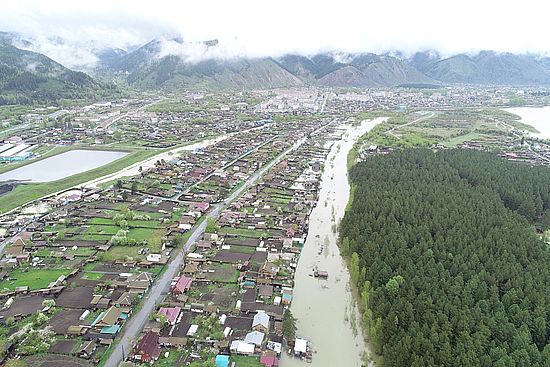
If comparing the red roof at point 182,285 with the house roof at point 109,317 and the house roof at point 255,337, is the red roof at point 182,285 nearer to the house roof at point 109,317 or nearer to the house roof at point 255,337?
the house roof at point 109,317

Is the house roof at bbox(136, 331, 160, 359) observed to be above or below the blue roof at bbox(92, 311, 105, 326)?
below

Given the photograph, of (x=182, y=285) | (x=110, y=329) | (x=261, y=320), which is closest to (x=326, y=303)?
(x=261, y=320)

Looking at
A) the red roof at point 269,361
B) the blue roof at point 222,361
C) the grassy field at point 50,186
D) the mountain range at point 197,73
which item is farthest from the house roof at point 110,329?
the mountain range at point 197,73

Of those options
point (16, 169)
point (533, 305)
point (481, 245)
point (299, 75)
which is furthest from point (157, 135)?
point (299, 75)

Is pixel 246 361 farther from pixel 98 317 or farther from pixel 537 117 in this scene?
pixel 537 117

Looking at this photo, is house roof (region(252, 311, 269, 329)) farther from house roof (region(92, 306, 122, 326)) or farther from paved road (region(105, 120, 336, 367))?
house roof (region(92, 306, 122, 326))

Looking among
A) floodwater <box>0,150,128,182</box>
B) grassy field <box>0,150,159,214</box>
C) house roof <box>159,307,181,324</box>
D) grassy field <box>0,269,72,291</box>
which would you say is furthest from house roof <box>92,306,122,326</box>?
floodwater <box>0,150,128,182</box>
